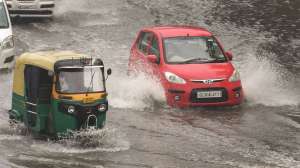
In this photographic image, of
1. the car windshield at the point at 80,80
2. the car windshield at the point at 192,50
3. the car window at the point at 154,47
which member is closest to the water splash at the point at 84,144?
the car windshield at the point at 80,80

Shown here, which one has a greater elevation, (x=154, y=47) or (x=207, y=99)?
(x=154, y=47)

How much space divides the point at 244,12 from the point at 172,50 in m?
14.6

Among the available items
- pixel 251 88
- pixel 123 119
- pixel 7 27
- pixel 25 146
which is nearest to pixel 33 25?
pixel 7 27

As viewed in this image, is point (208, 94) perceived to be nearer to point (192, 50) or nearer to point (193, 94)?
point (193, 94)

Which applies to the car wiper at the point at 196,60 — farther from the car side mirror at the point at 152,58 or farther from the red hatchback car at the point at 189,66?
the car side mirror at the point at 152,58

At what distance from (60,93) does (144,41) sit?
21.3 feet

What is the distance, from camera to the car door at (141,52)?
1875 cm

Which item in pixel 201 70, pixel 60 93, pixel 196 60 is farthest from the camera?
pixel 196 60

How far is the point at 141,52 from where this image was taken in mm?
19219

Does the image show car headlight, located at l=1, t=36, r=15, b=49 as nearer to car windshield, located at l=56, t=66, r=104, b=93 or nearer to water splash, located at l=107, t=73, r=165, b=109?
water splash, located at l=107, t=73, r=165, b=109

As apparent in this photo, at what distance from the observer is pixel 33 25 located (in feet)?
95.2

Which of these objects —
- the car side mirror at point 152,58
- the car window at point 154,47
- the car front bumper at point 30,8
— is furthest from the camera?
the car front bumper at point 30,8

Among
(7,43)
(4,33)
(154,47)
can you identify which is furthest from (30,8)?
(154,47)

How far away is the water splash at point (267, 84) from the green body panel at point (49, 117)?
19.7 ft
